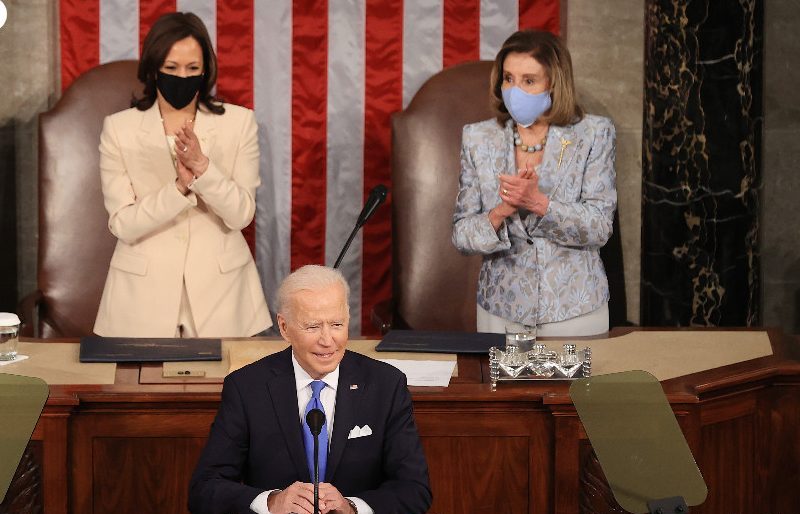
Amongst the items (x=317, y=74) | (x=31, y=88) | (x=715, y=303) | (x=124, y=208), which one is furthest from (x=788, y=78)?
(x=31, y=88)

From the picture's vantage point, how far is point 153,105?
16.6ft

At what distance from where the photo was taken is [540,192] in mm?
4371

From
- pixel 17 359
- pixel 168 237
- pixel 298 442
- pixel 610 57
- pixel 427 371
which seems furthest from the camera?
pixel 610 57

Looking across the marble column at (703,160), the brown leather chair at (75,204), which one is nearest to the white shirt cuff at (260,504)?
the brown leather chair at (75,204)

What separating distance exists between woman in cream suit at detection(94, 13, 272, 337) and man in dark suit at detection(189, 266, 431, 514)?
1.76 meters

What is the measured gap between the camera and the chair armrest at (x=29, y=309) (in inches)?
206

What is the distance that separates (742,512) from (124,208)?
2371 millimetres

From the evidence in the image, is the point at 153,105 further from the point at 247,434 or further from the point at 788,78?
the point at 788,78

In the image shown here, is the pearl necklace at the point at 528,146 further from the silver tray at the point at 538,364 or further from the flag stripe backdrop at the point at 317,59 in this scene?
the flag stripe backdrop at the point at 317,59

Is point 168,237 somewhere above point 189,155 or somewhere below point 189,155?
below

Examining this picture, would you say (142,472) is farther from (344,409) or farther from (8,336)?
(344,409)

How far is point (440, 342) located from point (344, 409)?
4.02ft

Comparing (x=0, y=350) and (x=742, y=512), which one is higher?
(x=0, y=350)

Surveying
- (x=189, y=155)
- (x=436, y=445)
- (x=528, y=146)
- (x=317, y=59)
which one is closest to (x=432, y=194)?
(x=317, y=59)
